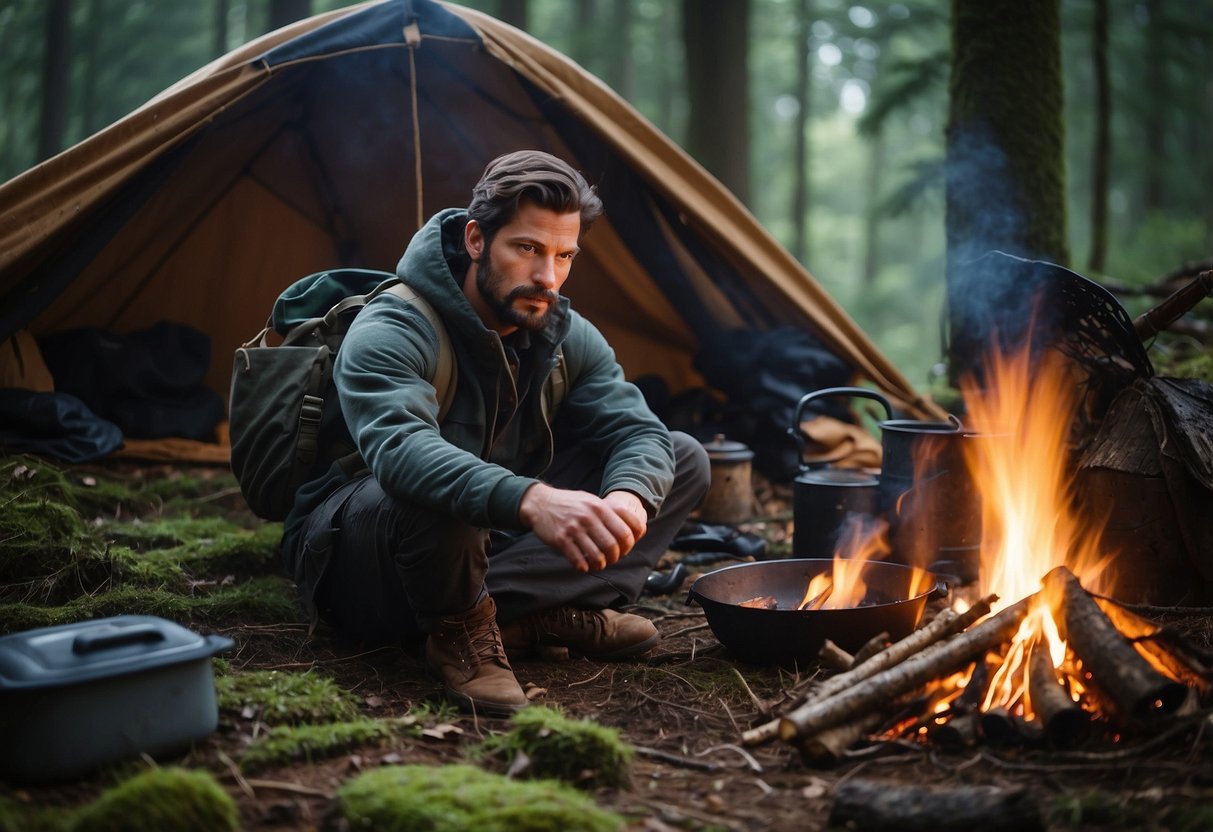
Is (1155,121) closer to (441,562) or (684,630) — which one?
(684,630)

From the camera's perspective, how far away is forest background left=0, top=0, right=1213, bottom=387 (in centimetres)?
816

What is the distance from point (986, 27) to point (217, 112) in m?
3.61

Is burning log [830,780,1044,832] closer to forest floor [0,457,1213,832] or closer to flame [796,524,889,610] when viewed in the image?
forest floor [0,457,1213,832]

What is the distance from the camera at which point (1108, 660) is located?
2.18 m

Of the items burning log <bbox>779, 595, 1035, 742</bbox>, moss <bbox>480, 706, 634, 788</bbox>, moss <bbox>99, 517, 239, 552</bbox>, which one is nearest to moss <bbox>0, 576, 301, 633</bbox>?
moss <bbox>99, 517, 239, 552</bbox>

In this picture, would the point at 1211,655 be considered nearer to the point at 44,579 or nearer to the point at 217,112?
the point at 44,579

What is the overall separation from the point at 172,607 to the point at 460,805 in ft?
5.82

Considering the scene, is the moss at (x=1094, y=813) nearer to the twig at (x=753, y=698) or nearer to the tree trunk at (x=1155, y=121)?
the twig at (x=753, y=698)

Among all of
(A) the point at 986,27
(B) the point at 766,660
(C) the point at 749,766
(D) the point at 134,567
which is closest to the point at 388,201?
(D) the point at 134,567

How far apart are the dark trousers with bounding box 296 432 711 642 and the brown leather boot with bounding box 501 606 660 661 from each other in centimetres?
5

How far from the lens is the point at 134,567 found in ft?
11.2

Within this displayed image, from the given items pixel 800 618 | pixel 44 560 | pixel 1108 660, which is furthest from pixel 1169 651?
pixel 44 560

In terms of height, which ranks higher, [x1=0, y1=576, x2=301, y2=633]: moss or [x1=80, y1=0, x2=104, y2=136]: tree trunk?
[x1=80, y1=0, x2=104, y2=136]: tree trunk

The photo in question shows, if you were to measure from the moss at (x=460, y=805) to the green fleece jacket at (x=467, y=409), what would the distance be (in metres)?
0.64
